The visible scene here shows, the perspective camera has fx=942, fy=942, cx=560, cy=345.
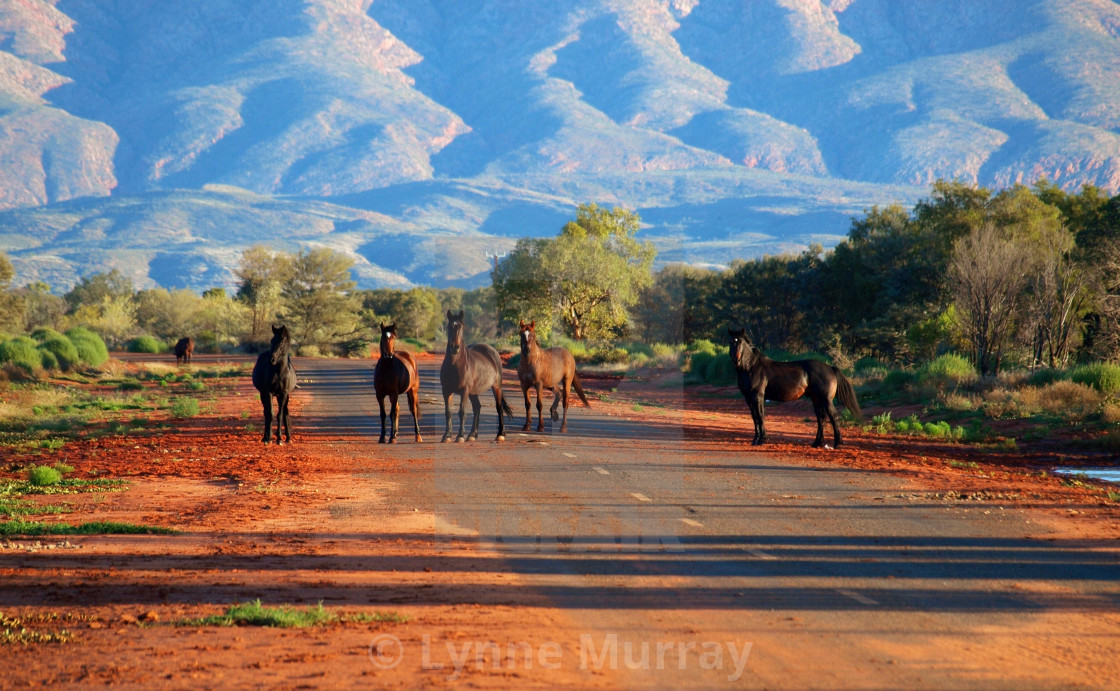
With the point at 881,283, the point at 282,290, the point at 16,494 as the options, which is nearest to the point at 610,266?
the point at 881,283

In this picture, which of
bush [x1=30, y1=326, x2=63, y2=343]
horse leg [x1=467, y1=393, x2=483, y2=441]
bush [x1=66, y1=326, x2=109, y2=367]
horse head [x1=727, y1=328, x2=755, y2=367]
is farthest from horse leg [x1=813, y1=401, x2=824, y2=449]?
bush [x1=30, y1=326, x2=63, y2=343]

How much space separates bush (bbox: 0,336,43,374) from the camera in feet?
113

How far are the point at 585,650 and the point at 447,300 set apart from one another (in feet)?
279

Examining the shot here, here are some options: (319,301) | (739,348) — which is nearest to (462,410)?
(739,348)

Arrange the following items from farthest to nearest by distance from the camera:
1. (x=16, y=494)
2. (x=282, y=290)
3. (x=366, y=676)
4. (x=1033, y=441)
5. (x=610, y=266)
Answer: (x=282, y=290)
(x=610, y=266)
(x=1033, y=441)
(x=16, y=494)
(x=366, y=676)

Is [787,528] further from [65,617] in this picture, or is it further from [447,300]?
Answer: [447,300]

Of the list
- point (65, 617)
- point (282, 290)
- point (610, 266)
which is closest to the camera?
point (65, 617)

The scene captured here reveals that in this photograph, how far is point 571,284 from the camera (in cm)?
5203

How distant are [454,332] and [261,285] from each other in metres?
48.5

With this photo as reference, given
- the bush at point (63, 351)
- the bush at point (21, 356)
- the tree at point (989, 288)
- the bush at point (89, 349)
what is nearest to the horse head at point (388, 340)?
the tree at point (989, 288)

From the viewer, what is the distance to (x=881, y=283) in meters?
40.8

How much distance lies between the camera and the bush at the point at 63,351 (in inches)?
1489

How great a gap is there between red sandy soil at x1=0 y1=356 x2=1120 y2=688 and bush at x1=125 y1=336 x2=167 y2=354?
46675mm

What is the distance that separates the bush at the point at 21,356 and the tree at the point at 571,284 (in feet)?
72.2
